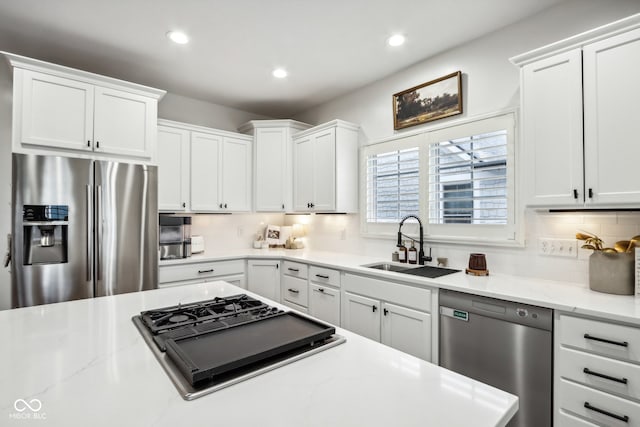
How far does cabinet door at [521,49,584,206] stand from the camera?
6.06ft

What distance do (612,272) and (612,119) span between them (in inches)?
32.7

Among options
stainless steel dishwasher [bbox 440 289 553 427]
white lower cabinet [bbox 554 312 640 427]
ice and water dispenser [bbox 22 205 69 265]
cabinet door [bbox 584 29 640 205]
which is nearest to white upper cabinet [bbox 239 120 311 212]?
ice and water dispenser [bbox 22 205 69 265]

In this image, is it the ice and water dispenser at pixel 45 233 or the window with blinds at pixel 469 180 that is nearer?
the ice and water dispenser at pixel 45 233

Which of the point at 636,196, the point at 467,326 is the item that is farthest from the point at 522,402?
the point at 636,196

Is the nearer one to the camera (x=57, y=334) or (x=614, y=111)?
(x=57, y=334)

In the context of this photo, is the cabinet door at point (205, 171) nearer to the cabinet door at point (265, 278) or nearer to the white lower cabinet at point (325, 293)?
the cabinet door at point (265, 278)

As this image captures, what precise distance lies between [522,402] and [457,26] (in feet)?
8.25

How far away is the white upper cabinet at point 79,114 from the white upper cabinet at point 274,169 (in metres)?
1.27

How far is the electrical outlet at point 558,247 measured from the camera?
6.90ft

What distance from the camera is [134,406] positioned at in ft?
2.34

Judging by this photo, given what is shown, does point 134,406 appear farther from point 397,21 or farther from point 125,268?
point 397,21

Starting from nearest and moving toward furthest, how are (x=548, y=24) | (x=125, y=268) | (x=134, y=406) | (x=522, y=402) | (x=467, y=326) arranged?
(x=134, y=406), (x=522, y=402), (x=467, y=326), (x=548, y=24), (x=125, y=268)

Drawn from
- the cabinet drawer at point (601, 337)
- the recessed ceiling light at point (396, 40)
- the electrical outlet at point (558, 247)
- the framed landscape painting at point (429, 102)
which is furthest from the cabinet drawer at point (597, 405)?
the recessed ceiling light at point (396, 40)

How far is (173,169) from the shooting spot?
3.40 meters
